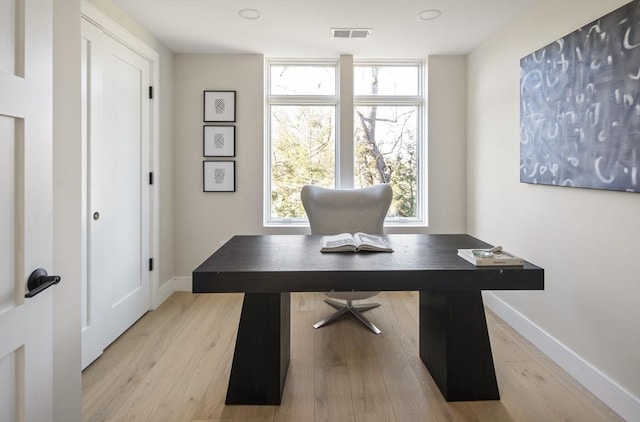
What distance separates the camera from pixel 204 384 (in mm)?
2156

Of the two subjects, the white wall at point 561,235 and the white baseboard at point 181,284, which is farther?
the white baseboard at point 181,284

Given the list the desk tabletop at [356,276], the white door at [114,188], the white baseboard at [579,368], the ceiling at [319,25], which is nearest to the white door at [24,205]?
the desk tabletop at [356,276]

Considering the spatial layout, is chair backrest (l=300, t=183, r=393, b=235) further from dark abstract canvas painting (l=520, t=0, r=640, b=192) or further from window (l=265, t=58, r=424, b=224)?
dark abstract canvas painting (l=520, t=0, r=640, b=192)

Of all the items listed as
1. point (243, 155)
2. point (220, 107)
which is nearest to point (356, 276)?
point (243, 155)

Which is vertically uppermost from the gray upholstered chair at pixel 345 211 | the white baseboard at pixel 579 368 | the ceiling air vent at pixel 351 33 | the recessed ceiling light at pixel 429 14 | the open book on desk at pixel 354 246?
the ceiling air vent at pixel 351 33

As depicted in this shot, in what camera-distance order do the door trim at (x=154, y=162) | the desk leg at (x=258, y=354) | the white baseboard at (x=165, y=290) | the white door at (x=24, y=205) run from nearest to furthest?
the white door at (x=24, y=205)
the desk leg at (x=258, y=354)
the door trim at (x=154, y=162)
the white baseboard at (x=165, y=290)

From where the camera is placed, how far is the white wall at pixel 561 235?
1.90 meters

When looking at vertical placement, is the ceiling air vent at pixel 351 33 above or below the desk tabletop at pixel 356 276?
above

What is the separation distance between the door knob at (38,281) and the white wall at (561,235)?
234 centimetres

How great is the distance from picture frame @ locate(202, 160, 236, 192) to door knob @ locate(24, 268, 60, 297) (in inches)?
110

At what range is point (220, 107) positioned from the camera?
12.6 ft

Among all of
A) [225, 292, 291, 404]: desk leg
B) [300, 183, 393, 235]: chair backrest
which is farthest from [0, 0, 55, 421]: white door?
[300, 183, 393, 235]: chair backrest

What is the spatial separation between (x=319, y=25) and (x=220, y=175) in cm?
166

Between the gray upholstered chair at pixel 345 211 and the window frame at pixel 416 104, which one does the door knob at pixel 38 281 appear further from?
the window frame at pixel 416 104
